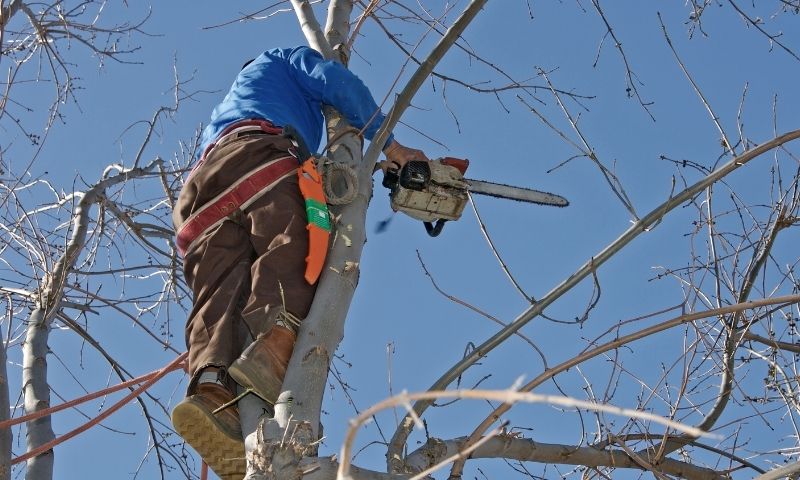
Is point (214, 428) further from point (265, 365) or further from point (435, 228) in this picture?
point (435, 228)

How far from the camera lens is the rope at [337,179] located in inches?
141

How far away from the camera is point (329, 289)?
3309 mm

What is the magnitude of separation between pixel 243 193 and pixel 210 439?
920 mm

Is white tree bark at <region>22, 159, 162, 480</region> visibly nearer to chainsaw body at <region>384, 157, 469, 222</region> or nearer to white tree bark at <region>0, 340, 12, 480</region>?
white tree bark at <region>0, 340, 12, 480</region>

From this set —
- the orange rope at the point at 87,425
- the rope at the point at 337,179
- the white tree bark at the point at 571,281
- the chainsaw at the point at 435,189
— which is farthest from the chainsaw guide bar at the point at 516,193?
the orange rope at the point at 87,425

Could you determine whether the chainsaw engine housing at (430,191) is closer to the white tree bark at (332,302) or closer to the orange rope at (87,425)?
the white tree bark at (332,302)

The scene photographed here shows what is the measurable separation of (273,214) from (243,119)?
0.65 meters

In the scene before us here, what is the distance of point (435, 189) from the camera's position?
439 centimetres

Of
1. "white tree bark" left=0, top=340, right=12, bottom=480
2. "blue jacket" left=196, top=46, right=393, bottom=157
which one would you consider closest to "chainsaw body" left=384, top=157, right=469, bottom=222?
"blue jacket" left=196, top=46, right=393, bottom=157

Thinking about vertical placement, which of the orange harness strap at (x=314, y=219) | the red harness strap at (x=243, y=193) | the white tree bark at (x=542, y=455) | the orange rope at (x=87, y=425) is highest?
the red harness strap at (x=243, y=193)

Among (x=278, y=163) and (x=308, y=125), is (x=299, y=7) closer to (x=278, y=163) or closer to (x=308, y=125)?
(x=308, y=125)

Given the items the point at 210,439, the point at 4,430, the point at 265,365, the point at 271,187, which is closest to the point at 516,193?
the point at 271,187

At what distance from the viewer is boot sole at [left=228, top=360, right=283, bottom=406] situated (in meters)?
3.09

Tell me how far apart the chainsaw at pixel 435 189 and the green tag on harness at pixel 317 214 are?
866mm
